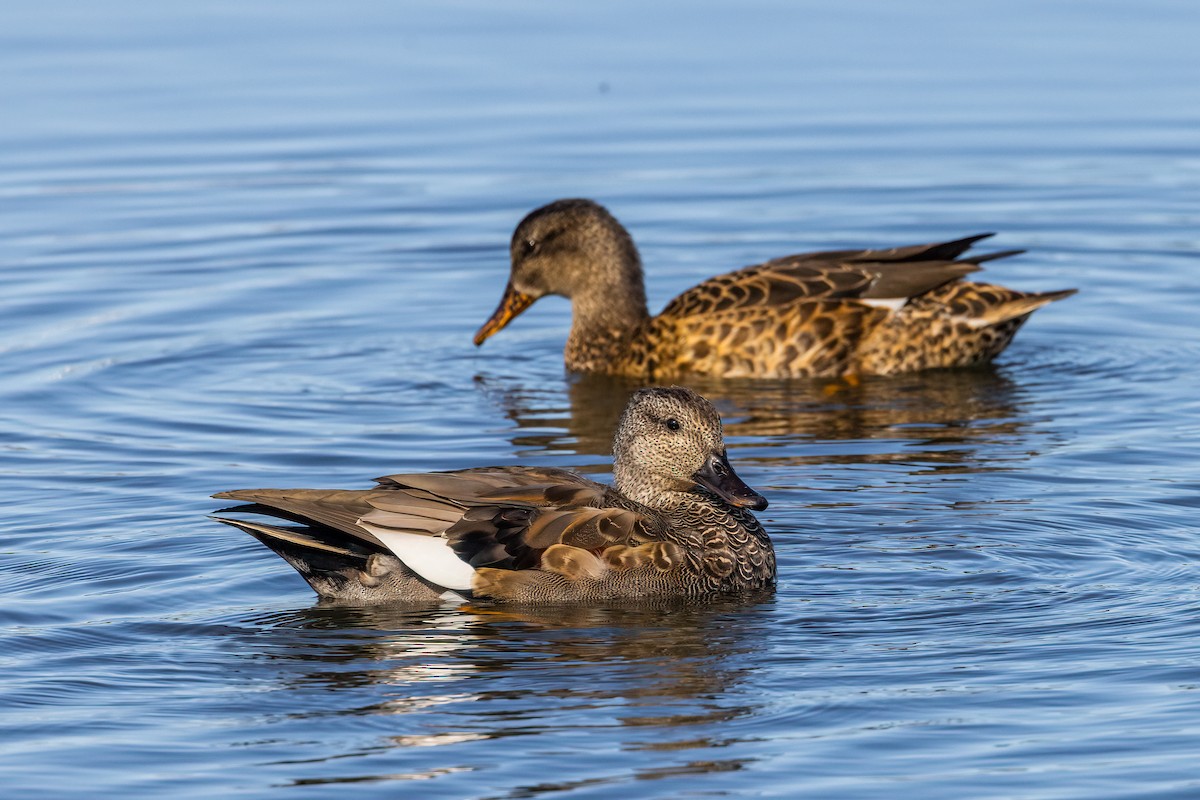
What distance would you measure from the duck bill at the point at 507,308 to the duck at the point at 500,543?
15.8 ft

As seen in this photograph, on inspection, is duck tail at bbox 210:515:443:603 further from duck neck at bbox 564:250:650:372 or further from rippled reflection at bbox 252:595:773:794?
duck neck at bbox 564:250:650:372

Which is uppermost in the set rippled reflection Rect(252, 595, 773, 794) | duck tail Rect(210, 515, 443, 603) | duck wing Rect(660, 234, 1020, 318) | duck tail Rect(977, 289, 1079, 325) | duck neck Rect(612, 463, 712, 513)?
duck wing Rect(660, 234, 1020, 318)

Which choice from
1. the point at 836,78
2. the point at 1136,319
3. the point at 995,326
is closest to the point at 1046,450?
the point at 995,326

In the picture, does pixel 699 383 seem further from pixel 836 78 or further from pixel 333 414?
pixel 836 78

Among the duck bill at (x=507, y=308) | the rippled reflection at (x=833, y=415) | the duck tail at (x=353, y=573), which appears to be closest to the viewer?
the duck tail at (x=353, y=573)

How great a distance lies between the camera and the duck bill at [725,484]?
337 inches

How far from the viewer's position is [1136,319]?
13492mm

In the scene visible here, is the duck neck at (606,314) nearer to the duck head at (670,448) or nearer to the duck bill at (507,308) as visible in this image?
the duck bill at (507,308)

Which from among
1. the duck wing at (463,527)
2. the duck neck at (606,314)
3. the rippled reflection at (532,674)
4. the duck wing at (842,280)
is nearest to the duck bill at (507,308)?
the duck neck at (606,314)

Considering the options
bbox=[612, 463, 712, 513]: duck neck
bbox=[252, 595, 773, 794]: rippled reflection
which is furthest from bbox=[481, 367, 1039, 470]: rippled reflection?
bbox=[252, 595, 773, 794]: rippled reflection

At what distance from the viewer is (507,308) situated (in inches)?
536

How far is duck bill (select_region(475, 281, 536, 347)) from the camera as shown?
529 inches

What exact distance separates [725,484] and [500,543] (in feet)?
3.39

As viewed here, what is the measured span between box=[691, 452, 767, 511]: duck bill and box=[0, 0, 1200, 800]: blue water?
0.45m
